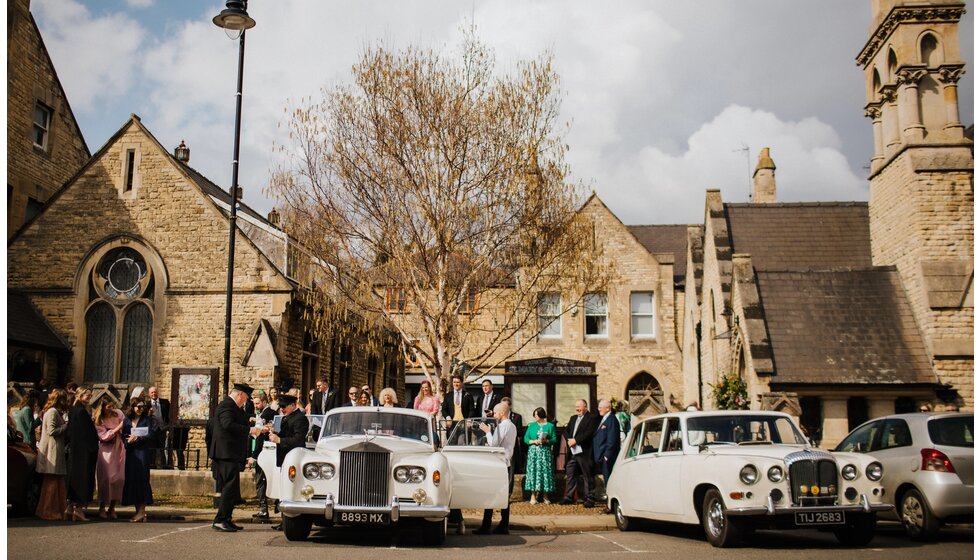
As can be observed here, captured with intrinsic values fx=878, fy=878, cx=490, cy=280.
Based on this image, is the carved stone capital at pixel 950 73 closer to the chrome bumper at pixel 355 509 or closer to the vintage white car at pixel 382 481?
the vintage white car at pixel 382 481

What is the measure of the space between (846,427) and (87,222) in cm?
2047

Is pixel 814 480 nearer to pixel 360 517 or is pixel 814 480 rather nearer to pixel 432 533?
pixel 432 533

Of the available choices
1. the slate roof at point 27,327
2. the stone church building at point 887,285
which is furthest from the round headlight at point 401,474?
the slate roof at point 27,327

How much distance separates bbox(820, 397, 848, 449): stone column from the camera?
2166 centimetres

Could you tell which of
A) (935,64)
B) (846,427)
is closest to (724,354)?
(846,427)

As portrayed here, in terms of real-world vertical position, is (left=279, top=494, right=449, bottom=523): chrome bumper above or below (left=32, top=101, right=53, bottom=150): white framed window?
below

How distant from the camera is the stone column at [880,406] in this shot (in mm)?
21609

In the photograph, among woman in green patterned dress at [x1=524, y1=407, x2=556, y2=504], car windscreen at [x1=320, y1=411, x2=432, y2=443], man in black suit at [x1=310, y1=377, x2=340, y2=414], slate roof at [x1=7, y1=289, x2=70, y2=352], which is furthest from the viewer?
A: slate roof at [x1=7, y1=289, x2=70, y2=352]

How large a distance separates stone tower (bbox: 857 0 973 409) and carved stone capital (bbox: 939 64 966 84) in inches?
1.1

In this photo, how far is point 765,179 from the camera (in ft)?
126

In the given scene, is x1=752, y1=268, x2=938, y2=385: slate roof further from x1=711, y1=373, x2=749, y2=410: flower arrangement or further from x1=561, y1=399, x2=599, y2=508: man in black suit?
x1=561, y1=399, x2=599, y2=508: man in black suit

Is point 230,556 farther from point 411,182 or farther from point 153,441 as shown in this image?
point 411,182

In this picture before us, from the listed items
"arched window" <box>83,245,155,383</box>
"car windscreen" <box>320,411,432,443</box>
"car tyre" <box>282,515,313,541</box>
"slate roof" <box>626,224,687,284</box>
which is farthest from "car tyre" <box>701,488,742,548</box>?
"slate roof" <box>626,224,687,284</box>

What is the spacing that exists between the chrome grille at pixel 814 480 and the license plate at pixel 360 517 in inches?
180
